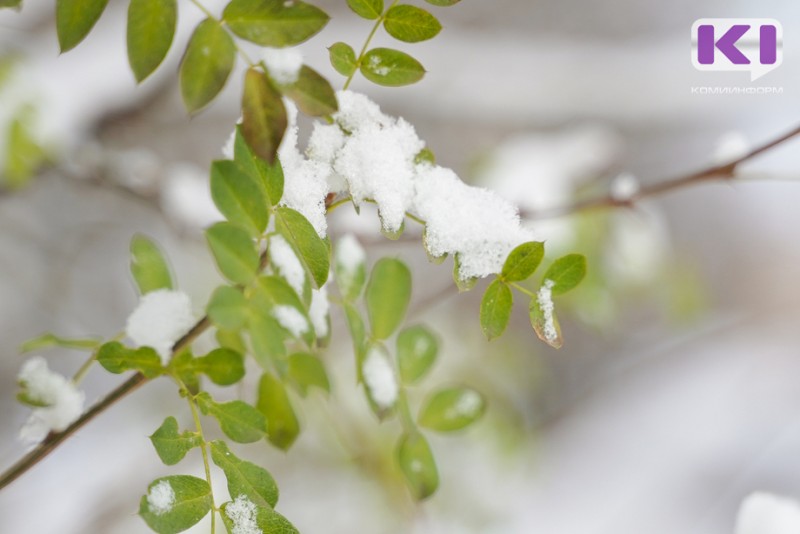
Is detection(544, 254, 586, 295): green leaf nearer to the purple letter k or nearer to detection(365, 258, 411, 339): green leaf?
detection(365, 258, 411, 339): green leaf

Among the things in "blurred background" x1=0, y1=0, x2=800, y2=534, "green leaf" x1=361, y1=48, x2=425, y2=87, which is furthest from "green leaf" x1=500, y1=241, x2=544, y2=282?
"blurred background" x1=0, y1=0, x2=800, y2=534

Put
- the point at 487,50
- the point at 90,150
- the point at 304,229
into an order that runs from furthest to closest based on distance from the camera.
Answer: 1. the point at 487,50
2. the point at 90,150
3. the point at 304,229

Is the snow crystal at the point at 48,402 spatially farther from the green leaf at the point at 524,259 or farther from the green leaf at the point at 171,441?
the green leaf at the point at 524,259

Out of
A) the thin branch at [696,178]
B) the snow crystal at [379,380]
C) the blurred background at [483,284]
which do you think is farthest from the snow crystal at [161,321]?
the blurred background at [483,284]

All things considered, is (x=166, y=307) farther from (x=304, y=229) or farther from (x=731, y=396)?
(x=731, y=396)

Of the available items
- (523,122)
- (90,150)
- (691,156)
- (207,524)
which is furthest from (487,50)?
(207,524)

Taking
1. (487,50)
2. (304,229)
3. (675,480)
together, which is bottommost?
(675,480)
